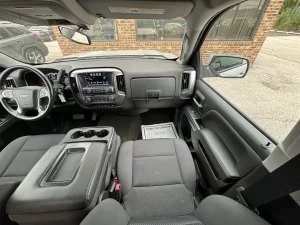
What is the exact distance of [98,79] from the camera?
1.65 m

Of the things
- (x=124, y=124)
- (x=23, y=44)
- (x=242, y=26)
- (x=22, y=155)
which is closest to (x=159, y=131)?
(x=124, y=124)

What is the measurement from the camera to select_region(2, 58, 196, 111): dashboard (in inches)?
64.0

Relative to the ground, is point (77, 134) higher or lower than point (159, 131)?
higher

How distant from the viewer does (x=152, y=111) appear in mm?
2402

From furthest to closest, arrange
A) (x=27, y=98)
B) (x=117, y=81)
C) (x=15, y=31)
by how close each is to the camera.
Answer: (x=15, y=31), (x=117, y=81), (x=27, y=98)

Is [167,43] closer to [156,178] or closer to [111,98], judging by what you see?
[111,98]

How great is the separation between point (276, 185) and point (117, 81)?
1538 mm

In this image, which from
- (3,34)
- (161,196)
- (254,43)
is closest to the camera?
(161,196)

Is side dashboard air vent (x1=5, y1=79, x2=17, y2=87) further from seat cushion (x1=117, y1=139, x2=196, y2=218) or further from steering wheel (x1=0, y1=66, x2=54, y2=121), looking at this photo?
seat cushion (x1=117, y1=139, x2=196, y2=218)

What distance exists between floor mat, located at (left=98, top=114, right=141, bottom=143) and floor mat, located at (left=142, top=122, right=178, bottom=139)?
0.78ft

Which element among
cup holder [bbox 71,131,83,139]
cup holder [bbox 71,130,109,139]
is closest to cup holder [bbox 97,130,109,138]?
cup holder [bbox 71,130,109,139]

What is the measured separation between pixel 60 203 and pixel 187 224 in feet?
1.95

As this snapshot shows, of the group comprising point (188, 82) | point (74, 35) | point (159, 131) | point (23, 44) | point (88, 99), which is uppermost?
point (74, 35)

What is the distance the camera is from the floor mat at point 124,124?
2154 mm
